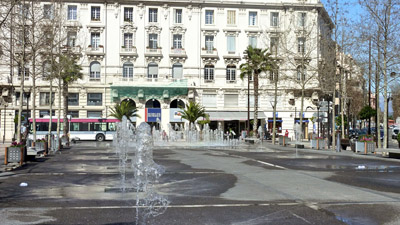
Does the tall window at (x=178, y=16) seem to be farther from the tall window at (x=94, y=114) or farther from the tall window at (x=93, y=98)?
the tall window at (x=94, y=114)

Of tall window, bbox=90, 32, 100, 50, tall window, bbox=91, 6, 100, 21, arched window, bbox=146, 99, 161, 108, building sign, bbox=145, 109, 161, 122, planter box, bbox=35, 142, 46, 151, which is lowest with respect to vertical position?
planter box, bbox=35, 142, 46, 151

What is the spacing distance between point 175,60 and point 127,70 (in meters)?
6.02

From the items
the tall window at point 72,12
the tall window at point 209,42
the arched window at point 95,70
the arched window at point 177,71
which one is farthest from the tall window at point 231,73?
the tall window at point 72,12

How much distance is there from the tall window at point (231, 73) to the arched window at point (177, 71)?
19.5ft

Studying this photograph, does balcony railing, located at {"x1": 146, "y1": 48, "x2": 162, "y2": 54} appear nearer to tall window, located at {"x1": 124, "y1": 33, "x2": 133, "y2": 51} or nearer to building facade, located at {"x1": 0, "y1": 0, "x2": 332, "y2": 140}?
building facade, located at {"x1": 0, "y1": 0, "x2": 332, "y2": 140}

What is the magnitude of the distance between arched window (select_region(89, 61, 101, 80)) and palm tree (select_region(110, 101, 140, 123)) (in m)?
4.57

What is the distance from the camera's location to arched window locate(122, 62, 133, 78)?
53088 millimetres

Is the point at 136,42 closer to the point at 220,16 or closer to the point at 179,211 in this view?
the point at 220,16

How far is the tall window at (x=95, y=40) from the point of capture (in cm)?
5269

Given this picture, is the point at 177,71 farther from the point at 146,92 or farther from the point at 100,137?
the point at 100,137

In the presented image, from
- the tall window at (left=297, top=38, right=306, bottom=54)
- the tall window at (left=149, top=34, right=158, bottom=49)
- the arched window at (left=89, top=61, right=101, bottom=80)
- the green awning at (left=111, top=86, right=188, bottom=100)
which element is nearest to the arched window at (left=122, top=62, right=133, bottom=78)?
the green awning at (left=111, top=86, right=188, bottom=100)

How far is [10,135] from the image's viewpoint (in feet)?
170

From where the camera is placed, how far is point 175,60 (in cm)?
5378

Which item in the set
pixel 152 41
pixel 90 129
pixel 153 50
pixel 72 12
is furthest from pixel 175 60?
pixel 72 12
